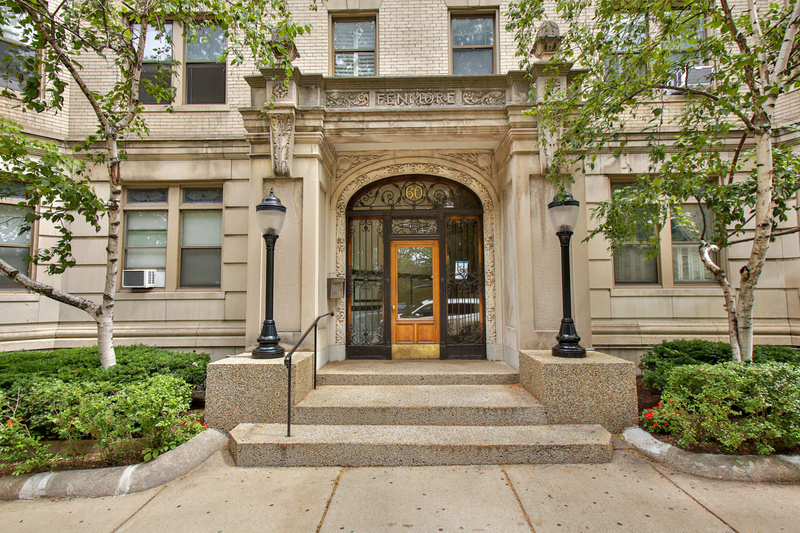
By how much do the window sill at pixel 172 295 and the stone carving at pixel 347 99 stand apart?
4287 mm

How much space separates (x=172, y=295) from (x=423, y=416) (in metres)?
5.77

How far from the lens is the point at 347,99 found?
6570 millimetres

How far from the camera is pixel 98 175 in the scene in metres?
7.96

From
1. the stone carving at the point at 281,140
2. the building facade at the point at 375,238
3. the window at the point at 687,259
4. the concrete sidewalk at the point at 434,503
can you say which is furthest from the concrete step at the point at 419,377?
the window at the point at 687,259

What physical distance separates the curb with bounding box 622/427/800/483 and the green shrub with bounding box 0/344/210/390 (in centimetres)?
620

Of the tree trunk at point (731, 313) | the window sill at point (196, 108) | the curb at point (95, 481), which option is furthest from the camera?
the window sill at point (196, 108)

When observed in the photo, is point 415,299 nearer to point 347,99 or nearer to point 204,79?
point 347,99

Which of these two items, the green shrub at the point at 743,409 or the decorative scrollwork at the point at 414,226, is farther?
the decorative scrollwork at the point at 414,226

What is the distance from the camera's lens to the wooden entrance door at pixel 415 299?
7.70 metres

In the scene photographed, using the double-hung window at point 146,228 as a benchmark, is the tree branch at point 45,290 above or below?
below

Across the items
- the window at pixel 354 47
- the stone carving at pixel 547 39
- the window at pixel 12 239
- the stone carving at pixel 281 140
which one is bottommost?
the window at pixel 12 239

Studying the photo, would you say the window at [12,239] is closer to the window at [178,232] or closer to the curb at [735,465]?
the window at [178,232]

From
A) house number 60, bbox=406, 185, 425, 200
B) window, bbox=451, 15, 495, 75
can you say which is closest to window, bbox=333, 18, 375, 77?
window, bbox=451, 15, 495, 75

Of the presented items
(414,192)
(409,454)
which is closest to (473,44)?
(414,192)
